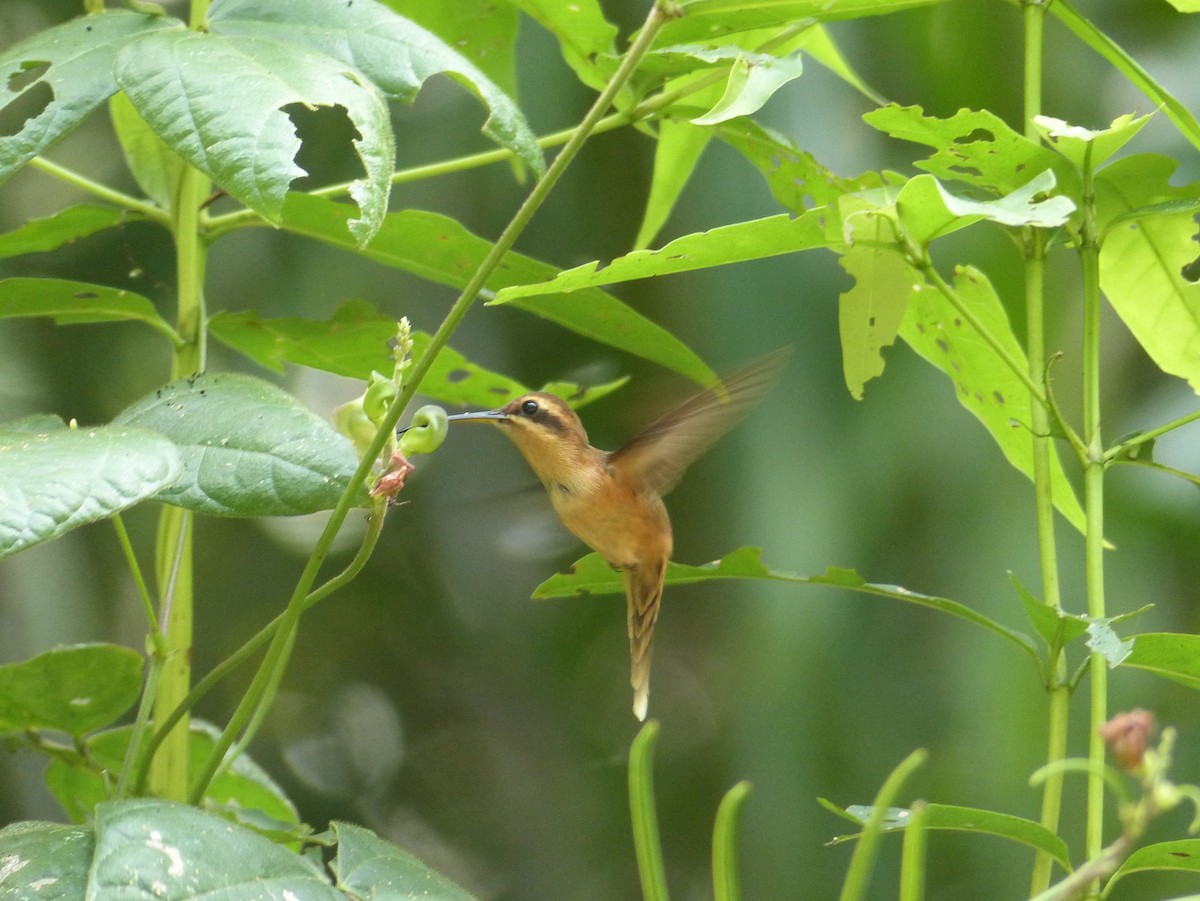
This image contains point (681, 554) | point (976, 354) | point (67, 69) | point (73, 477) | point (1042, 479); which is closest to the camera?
point (73, 477)

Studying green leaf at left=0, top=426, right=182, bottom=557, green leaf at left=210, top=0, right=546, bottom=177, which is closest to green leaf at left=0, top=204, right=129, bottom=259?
green leaf at left=210, top=0, right=546, bottom=177

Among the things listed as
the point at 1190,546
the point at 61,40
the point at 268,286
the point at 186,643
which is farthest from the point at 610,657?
the point at 61,40

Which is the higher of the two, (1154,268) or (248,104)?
(248,104)

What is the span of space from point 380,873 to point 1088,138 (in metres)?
0.58

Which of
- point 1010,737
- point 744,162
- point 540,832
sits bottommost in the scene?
point 540,832

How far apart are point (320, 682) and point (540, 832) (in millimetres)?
550

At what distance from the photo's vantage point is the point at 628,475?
1.31 m

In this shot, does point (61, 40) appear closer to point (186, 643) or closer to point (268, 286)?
point (186, 643)

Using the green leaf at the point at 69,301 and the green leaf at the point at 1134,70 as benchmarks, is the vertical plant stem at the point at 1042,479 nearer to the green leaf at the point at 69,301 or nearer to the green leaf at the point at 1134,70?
the green leaf at the point at 1134,70

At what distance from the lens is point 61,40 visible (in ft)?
2.44

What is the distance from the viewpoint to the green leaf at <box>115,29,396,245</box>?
62 cm

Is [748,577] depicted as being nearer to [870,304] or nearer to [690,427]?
[870,304]

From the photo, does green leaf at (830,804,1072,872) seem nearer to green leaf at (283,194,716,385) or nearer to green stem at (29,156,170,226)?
green leaf at (283,194,716,385)

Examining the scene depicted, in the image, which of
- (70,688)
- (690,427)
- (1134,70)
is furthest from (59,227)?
(1134,70)
